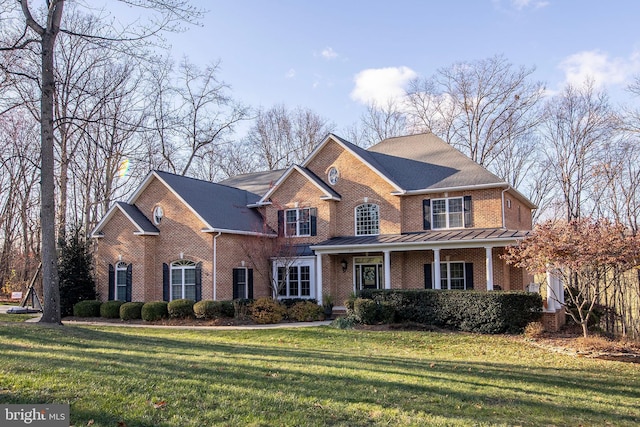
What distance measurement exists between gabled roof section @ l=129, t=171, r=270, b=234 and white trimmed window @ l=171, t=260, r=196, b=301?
6.78ft

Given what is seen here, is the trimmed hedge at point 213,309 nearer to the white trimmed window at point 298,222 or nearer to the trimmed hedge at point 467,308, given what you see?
the white trimmed window at point 298,222

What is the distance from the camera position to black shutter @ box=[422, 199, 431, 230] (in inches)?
874

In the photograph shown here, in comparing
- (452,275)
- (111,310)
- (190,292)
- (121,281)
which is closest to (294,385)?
(452,275)

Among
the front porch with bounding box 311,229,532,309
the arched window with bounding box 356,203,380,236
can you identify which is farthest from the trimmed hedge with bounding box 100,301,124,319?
the arched window with bounding box 356,203,380,236

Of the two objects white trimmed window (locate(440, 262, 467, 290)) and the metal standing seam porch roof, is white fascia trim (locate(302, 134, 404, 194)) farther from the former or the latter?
white trimmed window (locate(440, 262, 467, 290))

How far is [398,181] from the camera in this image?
23391 mm

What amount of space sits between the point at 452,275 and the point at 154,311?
12.4m

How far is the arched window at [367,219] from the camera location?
23203 mm

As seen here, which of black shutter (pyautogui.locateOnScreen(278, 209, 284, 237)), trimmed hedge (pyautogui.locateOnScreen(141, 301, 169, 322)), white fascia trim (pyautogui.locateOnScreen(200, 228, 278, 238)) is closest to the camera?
trimmed hedge (pyautogui.locateOnScreen(141, 301, 169, 322))

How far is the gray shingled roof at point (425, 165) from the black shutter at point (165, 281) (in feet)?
34.5

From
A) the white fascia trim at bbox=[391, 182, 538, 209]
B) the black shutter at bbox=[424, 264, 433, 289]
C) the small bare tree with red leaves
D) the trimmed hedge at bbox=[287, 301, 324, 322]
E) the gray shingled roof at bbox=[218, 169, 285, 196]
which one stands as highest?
the gray shingled roof at bbox=[218, 169, 285, 196]

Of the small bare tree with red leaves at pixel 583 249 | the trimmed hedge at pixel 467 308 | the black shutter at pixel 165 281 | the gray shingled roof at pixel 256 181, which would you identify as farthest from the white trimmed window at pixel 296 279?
the small bare tree with red leaves at pixel 583 249

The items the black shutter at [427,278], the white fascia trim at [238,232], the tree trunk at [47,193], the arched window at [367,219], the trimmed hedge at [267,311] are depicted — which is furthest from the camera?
the arched window at [367,219]

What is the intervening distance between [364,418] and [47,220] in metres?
13.0
